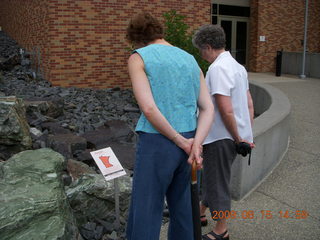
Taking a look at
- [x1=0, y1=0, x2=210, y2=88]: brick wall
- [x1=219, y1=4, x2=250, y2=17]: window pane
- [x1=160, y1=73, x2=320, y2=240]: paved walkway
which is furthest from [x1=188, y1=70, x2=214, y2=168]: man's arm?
[x1=219, y1=4, x2=250, y2=17]: window pane

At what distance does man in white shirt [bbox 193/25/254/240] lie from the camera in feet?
9.53

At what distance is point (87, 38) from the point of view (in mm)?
10844

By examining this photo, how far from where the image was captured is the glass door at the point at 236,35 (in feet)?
60.8

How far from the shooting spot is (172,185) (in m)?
2.49

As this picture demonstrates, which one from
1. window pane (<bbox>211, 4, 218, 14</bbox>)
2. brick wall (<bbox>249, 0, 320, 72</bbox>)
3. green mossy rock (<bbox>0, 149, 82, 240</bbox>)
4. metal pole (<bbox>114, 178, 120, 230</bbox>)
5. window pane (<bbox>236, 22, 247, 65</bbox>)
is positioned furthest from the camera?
window pane (<bbox>236, 22, 247, 65</bbox>)

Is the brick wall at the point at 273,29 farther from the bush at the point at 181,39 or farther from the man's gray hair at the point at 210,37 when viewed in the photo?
the man's gray hair at the point at 210,37

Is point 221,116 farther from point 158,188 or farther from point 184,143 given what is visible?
point 158,188

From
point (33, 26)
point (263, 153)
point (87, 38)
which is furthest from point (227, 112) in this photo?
point (33, 26)

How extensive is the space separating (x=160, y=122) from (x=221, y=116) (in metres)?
0.93

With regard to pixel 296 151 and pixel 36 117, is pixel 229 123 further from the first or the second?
pixel 36 117

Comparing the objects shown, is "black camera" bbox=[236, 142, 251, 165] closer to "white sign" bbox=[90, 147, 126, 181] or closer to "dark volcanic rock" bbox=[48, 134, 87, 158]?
"white sign" bbox=[90, 147, 126, 181]

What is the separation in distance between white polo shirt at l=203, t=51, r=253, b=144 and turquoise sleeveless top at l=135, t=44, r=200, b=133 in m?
0.54

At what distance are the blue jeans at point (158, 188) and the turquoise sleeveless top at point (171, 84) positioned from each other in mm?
99
